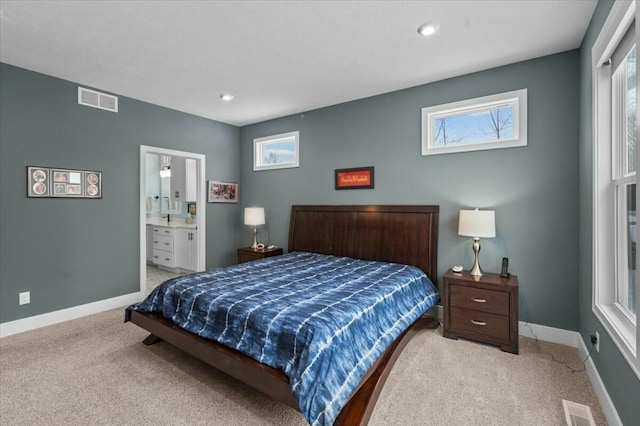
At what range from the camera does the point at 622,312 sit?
1876 mm

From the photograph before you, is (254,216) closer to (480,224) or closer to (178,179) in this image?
(178,179)

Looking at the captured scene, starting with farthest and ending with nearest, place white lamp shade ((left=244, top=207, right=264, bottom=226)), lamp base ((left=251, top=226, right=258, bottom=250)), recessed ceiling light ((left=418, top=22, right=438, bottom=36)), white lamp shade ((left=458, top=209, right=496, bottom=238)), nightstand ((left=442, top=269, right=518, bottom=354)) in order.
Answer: lamp base ((left=251, top=226, right=258, bottom=250))
white lamp shade ((left=244, top=207, right=264, bottom=226))
white lamp shade ((left=458, top=209, right=496, bottom=238))
nightstand ((left=442, top=269, right=518, bottom=354))
recessed ceiling light ((left=418, top=22, right=438, bottom=36))

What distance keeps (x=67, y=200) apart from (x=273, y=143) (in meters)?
2.85

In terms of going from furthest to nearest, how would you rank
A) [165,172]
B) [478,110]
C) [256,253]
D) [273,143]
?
[165,172]
[273,143]
[256,253]
[478,110]

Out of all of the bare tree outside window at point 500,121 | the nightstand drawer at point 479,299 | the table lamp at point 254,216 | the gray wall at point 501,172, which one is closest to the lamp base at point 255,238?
the table lamp at point 254,216

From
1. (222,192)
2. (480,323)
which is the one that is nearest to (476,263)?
(480,323)

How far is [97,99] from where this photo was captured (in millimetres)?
3646

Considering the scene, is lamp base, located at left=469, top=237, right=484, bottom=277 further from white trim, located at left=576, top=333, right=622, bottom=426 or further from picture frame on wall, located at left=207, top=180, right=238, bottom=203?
picture frame on wall, located at left=207, top=180, right=238, bottom=203

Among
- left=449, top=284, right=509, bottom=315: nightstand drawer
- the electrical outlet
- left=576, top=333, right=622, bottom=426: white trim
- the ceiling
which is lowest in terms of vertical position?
left=576, top=333, right=622, bottom=426: white trim

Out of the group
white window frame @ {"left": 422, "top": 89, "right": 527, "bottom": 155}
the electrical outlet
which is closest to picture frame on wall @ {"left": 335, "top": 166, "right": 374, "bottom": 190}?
white window frame @ {"left": 422, "top": 89, "right": 527, "bottom": 155}

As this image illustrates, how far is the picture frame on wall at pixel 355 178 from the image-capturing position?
12.9 ft

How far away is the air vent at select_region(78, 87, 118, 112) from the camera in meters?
3.53

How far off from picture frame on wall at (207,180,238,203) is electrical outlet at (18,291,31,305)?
7.91ft

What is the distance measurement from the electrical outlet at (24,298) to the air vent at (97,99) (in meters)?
2.16
